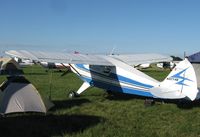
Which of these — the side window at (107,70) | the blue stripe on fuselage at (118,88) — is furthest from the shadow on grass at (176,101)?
the side window at (107,70)

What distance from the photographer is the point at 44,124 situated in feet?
28.2

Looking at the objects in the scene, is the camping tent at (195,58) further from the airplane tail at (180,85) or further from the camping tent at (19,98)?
the camping tent at (19,98)

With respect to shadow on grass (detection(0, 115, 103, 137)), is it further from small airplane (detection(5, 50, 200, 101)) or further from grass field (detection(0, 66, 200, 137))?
small airplane (detection(5, 50, 200, 101))

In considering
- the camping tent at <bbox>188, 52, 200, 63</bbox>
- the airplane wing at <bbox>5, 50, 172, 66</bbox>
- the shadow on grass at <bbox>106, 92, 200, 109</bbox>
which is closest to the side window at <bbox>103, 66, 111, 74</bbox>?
the airplane wing at <bbox>5, 50, 172, 66</bbox>

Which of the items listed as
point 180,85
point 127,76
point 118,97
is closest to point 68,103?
point 127,76

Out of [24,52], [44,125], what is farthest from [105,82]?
[44,125]

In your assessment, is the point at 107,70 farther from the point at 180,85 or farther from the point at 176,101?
the point at 180,85

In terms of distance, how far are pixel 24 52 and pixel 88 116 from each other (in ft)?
10.7

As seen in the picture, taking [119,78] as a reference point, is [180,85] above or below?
above

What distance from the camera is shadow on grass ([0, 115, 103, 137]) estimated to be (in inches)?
305

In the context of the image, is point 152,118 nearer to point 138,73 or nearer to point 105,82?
point 138,73

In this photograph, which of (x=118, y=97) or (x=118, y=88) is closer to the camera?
(x=118, y=88)

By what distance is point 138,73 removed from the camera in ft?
40.4

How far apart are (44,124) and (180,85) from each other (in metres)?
4.53
